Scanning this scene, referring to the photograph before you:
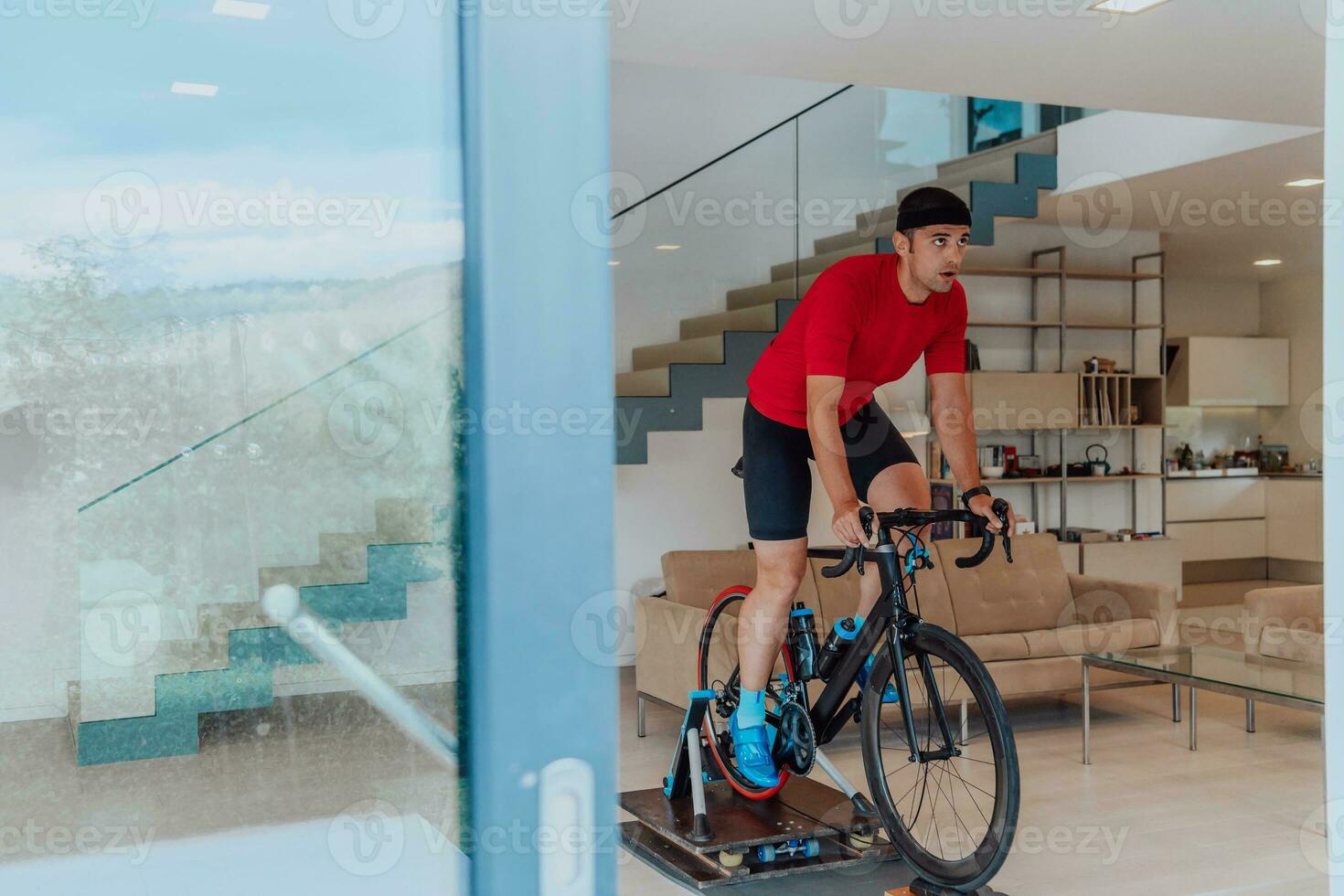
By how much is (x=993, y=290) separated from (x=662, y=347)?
2941mm

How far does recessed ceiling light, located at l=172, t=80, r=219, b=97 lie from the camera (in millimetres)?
1175

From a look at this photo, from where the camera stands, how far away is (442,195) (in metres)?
1.25

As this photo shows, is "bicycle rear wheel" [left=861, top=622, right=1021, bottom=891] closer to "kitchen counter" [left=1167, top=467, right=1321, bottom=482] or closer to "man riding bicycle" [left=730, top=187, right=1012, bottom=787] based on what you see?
"man riding bicycle" [left=730, top=187, right=1012, bottom=787]

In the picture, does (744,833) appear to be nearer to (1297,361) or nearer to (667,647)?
(667,647)

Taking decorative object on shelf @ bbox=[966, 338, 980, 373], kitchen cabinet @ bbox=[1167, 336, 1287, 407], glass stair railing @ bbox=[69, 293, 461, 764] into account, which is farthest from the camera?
kitchen cabinet @ bbox=[1167, 336, 1287, 407]

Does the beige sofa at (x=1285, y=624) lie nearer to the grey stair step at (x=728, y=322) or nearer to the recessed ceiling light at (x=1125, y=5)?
the recessed ceiling light at (x=1125, y=5)

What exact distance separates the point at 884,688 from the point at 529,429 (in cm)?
200

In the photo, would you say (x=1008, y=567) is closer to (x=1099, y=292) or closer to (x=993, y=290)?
(x=993, y=290)

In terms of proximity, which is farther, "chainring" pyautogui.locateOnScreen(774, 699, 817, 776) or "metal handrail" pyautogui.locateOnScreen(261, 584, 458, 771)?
"chainring" pyautogui.locateOnScreen(774, 699, 817, 776)

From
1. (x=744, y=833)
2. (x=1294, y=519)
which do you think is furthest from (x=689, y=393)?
(x=1294, y=519)

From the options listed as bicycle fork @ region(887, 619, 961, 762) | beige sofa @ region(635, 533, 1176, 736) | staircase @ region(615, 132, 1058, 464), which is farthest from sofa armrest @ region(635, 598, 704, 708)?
bicycle fork @ region(887, 619, 961, 762)

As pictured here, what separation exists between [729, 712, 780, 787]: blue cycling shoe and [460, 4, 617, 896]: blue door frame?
2185 millimetres

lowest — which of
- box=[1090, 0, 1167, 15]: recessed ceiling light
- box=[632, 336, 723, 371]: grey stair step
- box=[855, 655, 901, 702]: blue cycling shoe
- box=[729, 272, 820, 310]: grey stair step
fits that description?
box=[855, 655, 901, 702]: blue cycling shoe

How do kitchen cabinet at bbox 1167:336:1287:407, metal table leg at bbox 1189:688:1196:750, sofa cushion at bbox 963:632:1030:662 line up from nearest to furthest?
metal table leg at bbox 1189:688:1196:750, sofa cushion at bbox 963:632:1030:662, kitchen cabinet at bbox 1167:336:1287:407
